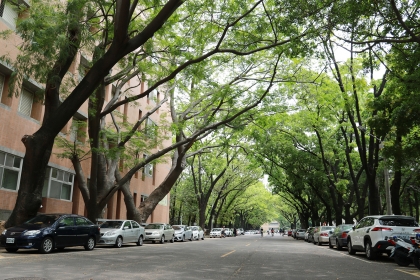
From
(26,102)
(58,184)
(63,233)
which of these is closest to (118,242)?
(63,233)

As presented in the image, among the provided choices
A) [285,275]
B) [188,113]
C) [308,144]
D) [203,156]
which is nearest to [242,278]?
[285,275]

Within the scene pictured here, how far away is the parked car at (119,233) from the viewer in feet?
58.9

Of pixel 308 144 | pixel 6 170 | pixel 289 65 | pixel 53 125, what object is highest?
pixel 289 65

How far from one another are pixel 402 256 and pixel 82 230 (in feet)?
37.1

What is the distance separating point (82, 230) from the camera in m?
14.9

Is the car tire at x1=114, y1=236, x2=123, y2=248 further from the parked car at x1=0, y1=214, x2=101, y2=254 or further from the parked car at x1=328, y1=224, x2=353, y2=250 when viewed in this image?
the parked car at x1=328, y1=224, x2=353, y2=250

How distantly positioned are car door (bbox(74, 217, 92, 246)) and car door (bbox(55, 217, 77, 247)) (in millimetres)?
221

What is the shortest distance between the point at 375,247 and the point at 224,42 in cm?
1036

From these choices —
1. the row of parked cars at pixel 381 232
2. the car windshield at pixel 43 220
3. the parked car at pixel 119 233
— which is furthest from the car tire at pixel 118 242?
the row of parked cars at pixel 381 232

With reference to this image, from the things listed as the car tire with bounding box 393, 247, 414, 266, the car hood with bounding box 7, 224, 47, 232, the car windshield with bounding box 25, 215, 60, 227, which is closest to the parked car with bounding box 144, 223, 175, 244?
the car windshield with bounding box 25, 215, 60, 227

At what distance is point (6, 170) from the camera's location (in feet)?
58.9

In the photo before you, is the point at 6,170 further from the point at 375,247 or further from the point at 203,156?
the point at 203,156

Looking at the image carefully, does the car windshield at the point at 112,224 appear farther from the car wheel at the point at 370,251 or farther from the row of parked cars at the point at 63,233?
the car wheel at the point at 370,251

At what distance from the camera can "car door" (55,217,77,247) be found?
1355 cm
